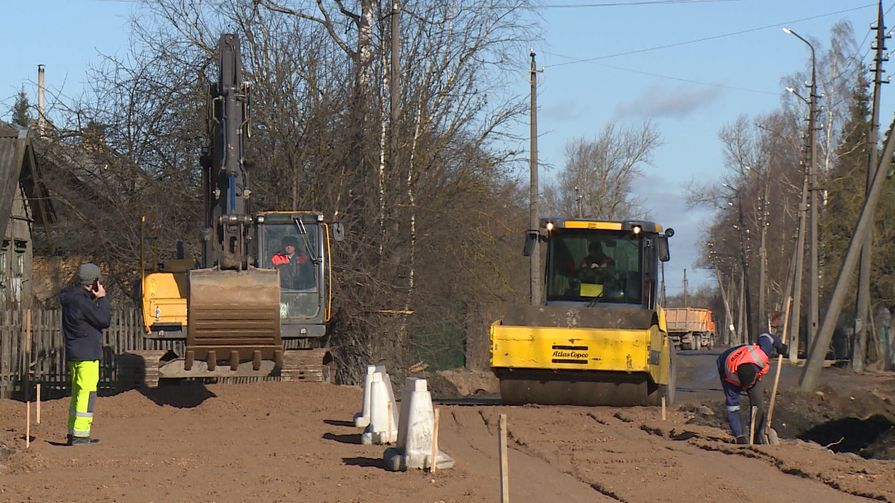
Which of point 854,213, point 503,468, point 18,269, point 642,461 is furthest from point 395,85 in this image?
point 854,213

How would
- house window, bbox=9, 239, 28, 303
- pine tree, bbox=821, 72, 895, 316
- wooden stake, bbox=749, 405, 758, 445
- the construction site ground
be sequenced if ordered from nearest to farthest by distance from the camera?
the construction site ground < wooden stake, bbox=749, 405, 758, 445 < house window, bbox=9, 239, 28, 303 < pine tree, bbox=821, 72, 895, 316

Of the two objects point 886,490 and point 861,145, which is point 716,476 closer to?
point 886,490

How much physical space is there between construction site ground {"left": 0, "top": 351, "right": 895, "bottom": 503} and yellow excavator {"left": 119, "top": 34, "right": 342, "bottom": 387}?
991 mm

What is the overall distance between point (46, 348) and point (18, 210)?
30.1 feet

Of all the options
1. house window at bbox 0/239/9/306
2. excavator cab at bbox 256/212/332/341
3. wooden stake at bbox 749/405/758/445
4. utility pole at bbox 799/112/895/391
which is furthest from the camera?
house window at bbox 0/239/9/306

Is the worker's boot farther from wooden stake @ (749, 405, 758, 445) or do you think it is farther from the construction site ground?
wooden stake @ (749, 405, 758, 445)

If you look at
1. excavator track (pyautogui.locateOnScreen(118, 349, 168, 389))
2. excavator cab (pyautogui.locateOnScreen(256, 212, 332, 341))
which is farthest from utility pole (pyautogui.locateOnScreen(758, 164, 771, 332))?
excavator track (pyautogui.locateOnScreen(118, 349, 168, 389))

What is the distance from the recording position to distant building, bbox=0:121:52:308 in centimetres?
2988

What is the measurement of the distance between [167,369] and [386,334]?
353 inches

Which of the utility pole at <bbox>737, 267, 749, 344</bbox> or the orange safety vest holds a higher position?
the orange safety vest

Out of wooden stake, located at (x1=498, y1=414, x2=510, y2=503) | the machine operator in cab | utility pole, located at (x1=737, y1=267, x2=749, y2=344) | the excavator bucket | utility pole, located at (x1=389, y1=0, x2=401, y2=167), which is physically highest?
utility pole, located at (x1=389, y1=0, x2=401, y2=167)

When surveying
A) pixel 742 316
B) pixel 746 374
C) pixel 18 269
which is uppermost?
pixel 18 269

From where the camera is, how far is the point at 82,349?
583 inches

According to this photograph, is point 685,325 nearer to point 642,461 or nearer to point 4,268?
point 4,268
